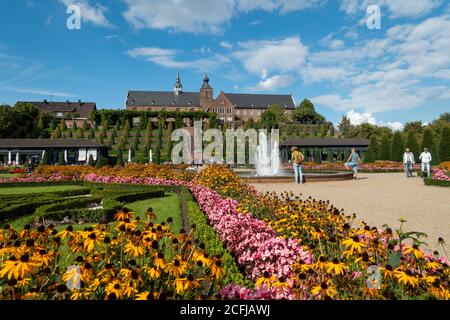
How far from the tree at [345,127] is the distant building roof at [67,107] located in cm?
6385

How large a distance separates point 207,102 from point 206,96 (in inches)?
67.1

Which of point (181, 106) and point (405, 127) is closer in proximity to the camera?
point (405, 127)

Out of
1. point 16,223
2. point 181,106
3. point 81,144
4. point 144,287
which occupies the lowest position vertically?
point 16,223

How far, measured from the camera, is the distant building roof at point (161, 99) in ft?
313

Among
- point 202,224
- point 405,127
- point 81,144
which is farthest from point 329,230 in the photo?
point 405,127

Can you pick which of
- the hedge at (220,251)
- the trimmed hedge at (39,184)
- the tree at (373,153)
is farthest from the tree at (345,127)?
the hedge at (220,251)

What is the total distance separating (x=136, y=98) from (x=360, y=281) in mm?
98193

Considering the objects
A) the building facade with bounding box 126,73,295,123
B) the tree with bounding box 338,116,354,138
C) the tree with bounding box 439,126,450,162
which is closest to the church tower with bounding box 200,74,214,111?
the building facade with bounding box 126,73,295,123

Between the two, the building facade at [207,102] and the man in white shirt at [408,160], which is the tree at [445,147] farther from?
the building facade at [207,102]

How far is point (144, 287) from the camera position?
9.39 feet

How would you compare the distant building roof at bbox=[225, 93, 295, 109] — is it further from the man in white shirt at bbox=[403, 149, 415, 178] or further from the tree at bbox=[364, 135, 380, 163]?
the man in white shirt at bbox=[403, 149, 415, 178]

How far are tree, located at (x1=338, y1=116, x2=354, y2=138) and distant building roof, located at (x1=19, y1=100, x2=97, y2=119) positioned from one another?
209 ft

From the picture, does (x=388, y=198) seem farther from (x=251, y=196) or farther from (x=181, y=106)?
(x=181, y=106)

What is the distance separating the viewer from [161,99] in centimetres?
9731
